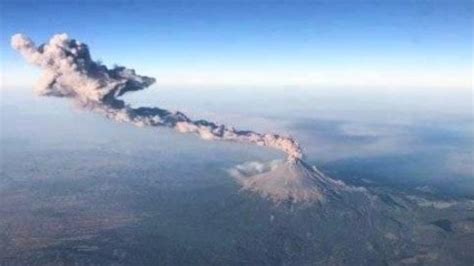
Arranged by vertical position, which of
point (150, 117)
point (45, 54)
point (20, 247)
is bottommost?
point (20, 247)

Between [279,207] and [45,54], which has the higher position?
[45,54]

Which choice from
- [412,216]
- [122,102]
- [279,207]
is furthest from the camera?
[279,207]

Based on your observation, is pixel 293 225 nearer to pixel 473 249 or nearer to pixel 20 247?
pixel 473 249

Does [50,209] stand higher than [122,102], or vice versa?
[122,102]

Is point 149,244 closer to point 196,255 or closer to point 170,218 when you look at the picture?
point 196,255

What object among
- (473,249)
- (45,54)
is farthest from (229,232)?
→ (45,54)

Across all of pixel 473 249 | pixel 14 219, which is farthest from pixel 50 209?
pixel 473 249

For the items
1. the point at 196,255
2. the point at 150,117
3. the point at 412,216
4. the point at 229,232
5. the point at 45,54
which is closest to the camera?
the point at 45,54

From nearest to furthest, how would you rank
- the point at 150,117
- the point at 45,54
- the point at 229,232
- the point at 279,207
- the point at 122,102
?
the point at 45,54
the point at 122,102
the point at 150,117
the point at 229,232
the point at 279,207

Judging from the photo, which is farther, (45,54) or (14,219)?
(14,219)
